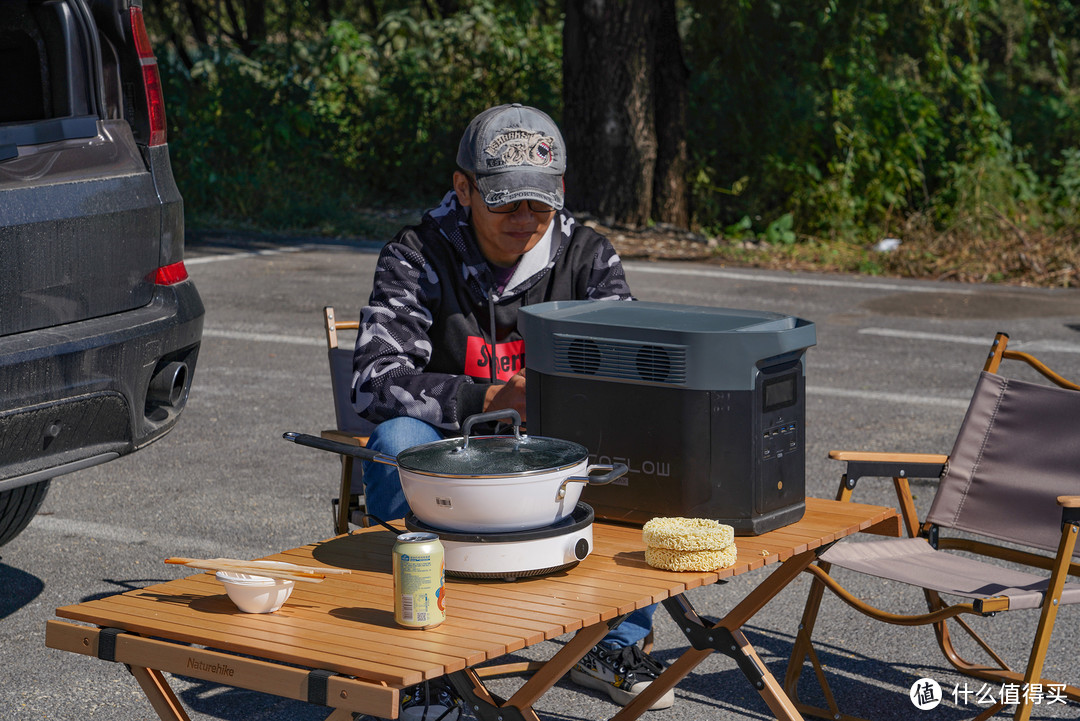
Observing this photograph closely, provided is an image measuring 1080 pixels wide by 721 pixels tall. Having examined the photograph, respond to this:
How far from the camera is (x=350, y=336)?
9289 mm

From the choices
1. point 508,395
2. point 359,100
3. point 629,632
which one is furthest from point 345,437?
point 359,100

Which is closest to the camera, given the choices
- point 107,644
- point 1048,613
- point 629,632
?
point 107,644

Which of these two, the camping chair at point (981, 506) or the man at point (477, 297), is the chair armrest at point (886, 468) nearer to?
the camping chair at point (981, 506)

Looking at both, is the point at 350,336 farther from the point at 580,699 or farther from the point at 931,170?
the point at 931,170

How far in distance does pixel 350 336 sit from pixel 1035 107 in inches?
442

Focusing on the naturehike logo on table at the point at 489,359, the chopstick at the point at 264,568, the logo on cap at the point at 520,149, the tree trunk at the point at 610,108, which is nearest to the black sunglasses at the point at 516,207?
the logo on cap at the point at 520,149

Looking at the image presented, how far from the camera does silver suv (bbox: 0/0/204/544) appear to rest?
3.40m

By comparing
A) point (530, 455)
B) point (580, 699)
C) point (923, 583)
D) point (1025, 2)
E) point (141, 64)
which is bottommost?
point (580, 699)

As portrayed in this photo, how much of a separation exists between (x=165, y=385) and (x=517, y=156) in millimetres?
1334

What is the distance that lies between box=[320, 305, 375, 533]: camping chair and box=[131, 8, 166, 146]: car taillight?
29.9 inches

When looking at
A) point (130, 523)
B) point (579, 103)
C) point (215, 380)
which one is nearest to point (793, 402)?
point (130, 523)

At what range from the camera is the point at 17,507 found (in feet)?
13.8

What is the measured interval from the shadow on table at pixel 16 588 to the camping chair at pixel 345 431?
3.62ft

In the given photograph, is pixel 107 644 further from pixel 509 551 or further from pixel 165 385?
pixel 165 385
